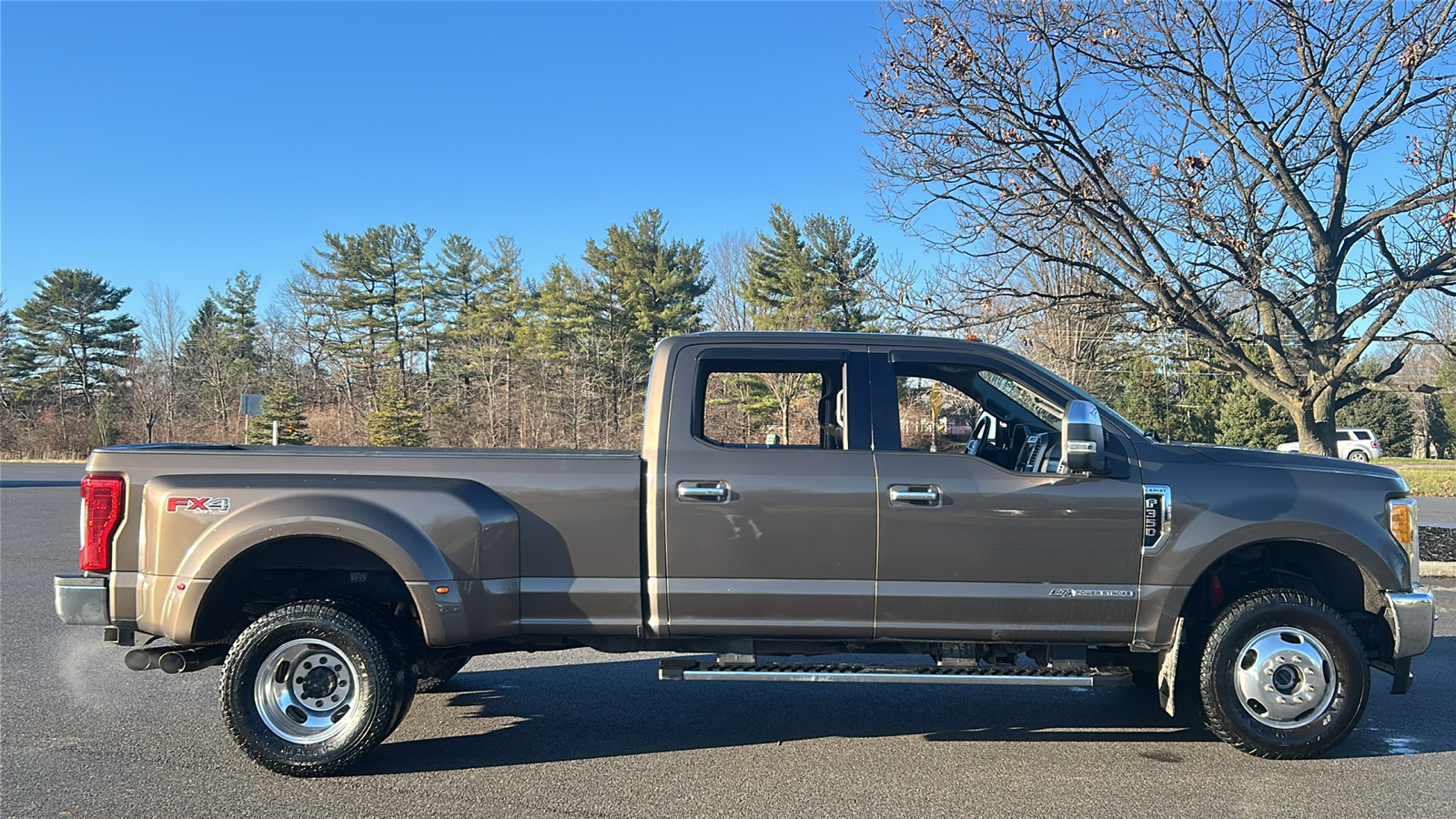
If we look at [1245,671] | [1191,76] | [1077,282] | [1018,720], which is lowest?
[1018,720]

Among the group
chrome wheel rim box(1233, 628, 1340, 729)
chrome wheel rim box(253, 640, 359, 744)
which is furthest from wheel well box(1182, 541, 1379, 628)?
chrome wheel rim box(253, 640, 359, 744)

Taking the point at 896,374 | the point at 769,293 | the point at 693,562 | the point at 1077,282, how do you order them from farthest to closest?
the point at 769,293, the point at 1077,282, the point at 896,374, the point at 693,562

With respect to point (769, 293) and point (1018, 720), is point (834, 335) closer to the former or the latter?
point (1018, 720)

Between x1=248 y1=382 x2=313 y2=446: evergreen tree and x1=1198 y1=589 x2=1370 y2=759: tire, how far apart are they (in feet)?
113

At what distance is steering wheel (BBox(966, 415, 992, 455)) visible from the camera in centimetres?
550

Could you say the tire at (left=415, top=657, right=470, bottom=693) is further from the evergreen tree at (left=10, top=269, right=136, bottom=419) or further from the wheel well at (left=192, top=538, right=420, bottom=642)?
the evergreen tree at (left=10, top=269, right=136, bottom=419)

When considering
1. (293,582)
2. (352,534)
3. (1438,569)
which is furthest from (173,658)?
(1438,569)

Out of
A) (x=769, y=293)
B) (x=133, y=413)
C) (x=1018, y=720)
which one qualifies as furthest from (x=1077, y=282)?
(x=133, y=413)

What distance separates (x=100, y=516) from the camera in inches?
174

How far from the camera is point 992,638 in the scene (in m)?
4.52

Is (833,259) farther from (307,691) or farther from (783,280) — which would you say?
(307,691)

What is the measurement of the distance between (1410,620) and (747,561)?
3207mm

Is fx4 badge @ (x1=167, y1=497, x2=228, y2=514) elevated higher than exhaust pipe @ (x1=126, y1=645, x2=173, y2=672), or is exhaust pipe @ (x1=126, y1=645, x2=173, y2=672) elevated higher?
fx4 badge @ (x1=167, y1=497, x2=228, y2=514)

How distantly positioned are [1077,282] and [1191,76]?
8.86 ft
